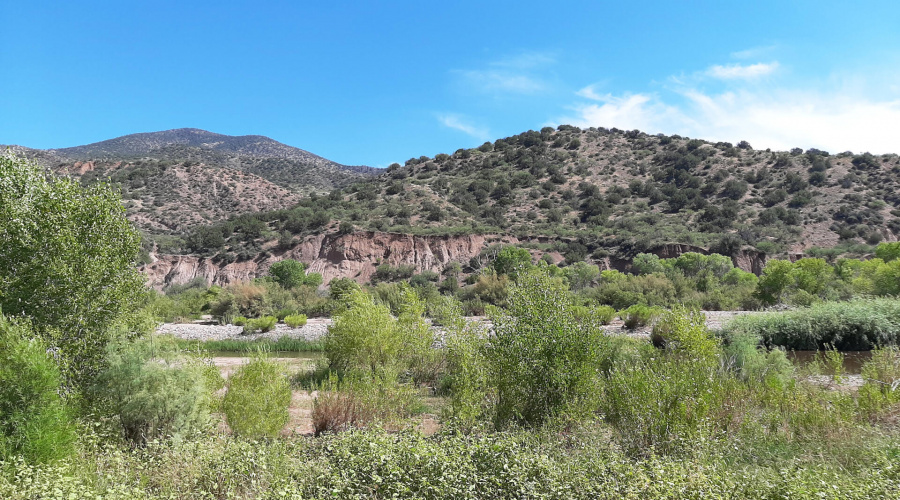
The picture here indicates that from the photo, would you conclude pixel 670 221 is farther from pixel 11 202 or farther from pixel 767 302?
pixel 11 202

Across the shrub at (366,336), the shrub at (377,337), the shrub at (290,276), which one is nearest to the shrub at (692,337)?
the shrub at (377,337)

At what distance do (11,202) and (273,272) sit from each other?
1302 inches

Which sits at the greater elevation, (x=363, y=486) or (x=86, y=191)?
(x=86, y=191)

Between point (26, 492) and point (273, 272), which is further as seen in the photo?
→ point (273, 272)

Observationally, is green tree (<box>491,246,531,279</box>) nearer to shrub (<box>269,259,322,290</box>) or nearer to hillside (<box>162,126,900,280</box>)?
hillside (<box>162,126,900,280</box>)

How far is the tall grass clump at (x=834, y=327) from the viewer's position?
55.8 ft

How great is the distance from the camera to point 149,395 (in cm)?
656

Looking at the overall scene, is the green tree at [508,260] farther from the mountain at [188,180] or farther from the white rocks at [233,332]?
the mountain at [188,180]

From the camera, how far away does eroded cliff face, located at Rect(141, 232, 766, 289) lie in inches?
1758

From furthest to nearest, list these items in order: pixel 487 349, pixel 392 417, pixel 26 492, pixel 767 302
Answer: pixel 767 302 < pixel 392 417 < pixel 487 349 < pixel 26 492

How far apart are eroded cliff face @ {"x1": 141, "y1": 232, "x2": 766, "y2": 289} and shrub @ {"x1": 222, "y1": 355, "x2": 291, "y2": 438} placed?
3771cm

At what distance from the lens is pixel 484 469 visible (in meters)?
5.13

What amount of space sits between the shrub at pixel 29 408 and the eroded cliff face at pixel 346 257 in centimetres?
3934

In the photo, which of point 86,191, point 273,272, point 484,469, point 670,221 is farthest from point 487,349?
point 670,221
